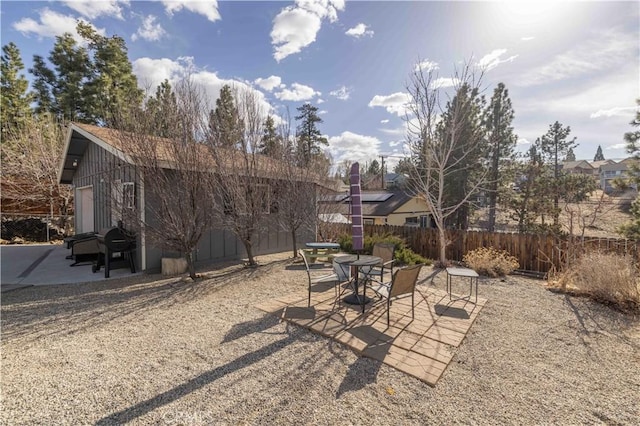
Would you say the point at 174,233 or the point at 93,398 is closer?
the point at 93,398

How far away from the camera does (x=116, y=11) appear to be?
29.2 feet

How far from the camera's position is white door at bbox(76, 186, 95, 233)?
10961 mm

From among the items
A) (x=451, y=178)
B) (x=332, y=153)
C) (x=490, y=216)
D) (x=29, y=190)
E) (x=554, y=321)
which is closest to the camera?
(x=554, y=321)

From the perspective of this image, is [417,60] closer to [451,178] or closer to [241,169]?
[241,169]

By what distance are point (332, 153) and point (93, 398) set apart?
33.1 feet

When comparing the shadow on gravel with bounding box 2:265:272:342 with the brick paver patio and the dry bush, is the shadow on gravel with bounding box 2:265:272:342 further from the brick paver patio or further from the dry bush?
the dry bush

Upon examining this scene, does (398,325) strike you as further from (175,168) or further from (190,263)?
(175,168)

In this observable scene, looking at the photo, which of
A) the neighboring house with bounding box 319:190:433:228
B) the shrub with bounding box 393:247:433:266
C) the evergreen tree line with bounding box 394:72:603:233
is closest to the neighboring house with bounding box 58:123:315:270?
the shrub with bounding box 393:247:433:266

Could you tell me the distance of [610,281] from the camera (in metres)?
5.00

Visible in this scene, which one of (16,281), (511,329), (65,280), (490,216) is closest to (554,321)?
(511,329)

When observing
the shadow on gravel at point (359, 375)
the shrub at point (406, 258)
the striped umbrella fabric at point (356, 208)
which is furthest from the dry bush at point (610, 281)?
the shadow on gravel at point (359, 375)

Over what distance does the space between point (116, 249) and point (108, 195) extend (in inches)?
54.8

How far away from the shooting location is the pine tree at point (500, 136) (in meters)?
16.6

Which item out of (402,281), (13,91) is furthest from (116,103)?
(402,281)
